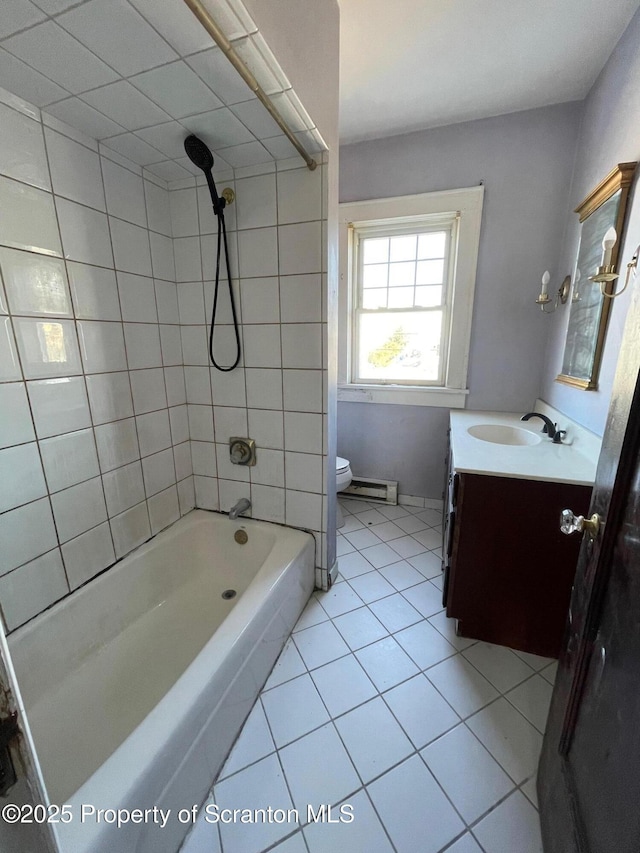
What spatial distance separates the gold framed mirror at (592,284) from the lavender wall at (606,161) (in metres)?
0.04

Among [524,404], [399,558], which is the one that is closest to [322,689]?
[399,558]

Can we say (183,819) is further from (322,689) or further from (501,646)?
(501,646)

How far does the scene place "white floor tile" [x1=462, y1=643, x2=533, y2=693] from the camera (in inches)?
50.4

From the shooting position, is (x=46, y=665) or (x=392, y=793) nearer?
(x=392, y=793)

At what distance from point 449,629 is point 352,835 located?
80cm

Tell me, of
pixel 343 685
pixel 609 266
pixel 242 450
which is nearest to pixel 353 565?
pixel 343 685

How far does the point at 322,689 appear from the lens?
4.09ft

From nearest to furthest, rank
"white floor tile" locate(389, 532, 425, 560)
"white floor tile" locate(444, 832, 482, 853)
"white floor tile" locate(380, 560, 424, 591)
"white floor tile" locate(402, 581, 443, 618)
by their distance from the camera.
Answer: "white floor tile" locate(444, 832, 482, 853), "white floor tile" locate(402, 581, 443, 618), "white floor tile" locate(380, 560, 424, 591), "white floor tile" locate(389, 532, 425, 560)

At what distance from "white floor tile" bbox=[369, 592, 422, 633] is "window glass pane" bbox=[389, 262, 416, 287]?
6.35ft

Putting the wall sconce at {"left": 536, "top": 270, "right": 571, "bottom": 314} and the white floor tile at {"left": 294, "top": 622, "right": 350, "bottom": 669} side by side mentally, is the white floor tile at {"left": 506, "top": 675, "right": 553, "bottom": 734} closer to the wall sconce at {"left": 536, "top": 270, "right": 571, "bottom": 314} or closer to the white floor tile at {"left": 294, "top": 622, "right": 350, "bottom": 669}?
the white floor tile at {"left": 294, "top": 622, "right": 350, "bottom": 669}

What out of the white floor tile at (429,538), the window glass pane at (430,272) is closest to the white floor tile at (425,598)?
the white floor tile at (429,538)

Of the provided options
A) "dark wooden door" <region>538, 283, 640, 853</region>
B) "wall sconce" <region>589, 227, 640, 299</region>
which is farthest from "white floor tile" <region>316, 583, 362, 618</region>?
"wall sconce" <region>589, 227, 640, 299</region>

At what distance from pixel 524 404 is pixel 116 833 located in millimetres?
2470

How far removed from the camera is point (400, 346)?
2451mm
